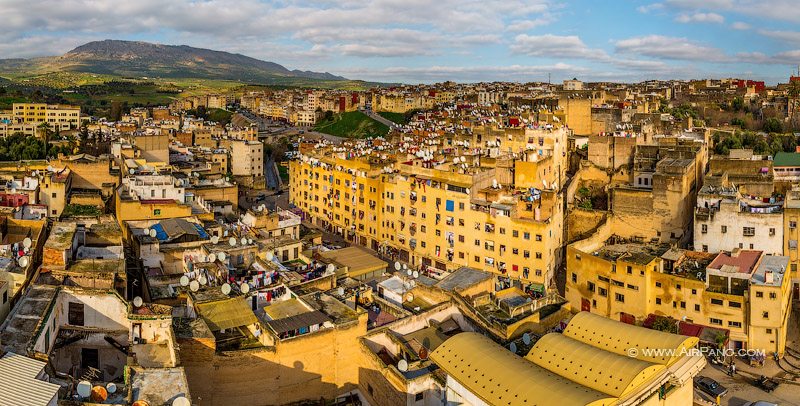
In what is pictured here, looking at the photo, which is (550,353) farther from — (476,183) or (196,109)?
(196,109)

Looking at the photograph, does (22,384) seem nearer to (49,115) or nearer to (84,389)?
(84,389)

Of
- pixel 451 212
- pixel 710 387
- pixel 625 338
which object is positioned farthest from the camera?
pixel 451 212

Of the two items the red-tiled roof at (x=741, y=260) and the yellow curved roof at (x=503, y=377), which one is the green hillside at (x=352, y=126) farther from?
A: the yellow curved roof at (x=503, y=377)

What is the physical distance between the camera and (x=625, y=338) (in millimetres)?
18969

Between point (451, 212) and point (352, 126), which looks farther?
point (352, 126)

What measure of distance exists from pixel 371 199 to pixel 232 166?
2391cm

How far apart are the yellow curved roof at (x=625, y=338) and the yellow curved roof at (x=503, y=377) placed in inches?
118

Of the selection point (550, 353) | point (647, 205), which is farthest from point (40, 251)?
point (647, 205)

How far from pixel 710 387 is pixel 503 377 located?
11.7 m

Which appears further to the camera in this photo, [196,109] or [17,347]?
[196,109]

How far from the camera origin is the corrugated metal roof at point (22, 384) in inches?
428

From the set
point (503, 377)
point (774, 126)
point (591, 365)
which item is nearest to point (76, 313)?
point (503, 377)

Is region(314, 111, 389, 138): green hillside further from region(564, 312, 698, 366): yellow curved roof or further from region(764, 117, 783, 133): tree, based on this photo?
region(564, 312, 698, 366): yellow curved roof

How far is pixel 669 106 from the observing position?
228 ft
